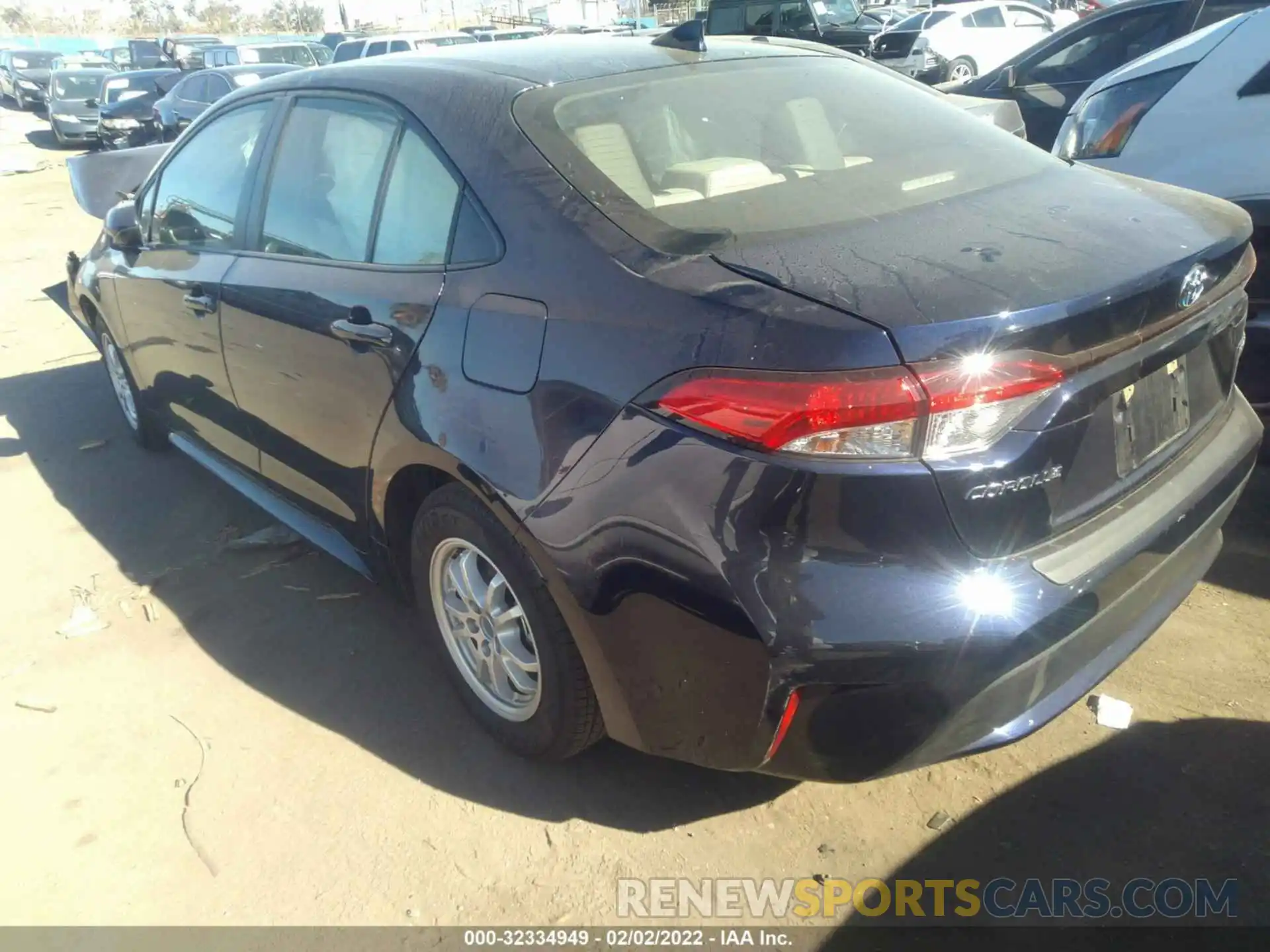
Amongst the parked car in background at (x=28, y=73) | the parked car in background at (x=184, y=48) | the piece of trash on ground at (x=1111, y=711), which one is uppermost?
the piece of trash on ground at (x=1111, y=711)

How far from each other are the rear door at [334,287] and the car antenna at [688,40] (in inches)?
32.9

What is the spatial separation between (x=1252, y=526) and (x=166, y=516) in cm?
430

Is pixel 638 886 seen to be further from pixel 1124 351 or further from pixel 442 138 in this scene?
pixel 442 138

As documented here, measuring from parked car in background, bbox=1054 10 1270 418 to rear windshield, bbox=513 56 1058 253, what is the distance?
1.17 metres

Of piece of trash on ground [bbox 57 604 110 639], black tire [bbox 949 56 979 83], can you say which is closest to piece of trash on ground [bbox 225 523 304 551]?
piece of trash on ground [bbox 57 604 110 639]

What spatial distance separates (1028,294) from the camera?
1883 millimetres

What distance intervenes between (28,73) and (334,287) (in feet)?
112

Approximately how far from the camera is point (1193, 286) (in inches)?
85.4

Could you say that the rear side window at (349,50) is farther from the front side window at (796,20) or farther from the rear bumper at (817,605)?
the rear bumper at (817,605)

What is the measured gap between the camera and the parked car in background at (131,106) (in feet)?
59.5

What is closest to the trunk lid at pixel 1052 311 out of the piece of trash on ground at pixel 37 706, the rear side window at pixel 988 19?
the piece of trash on ground at pixel 37 706

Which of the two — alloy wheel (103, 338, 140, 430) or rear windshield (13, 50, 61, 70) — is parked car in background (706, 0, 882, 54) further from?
rear windshield (13, 50, 61, 70)

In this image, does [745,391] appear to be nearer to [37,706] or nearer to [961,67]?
[37,706]

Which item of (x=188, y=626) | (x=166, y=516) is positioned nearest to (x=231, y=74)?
(x=166, y=516)
